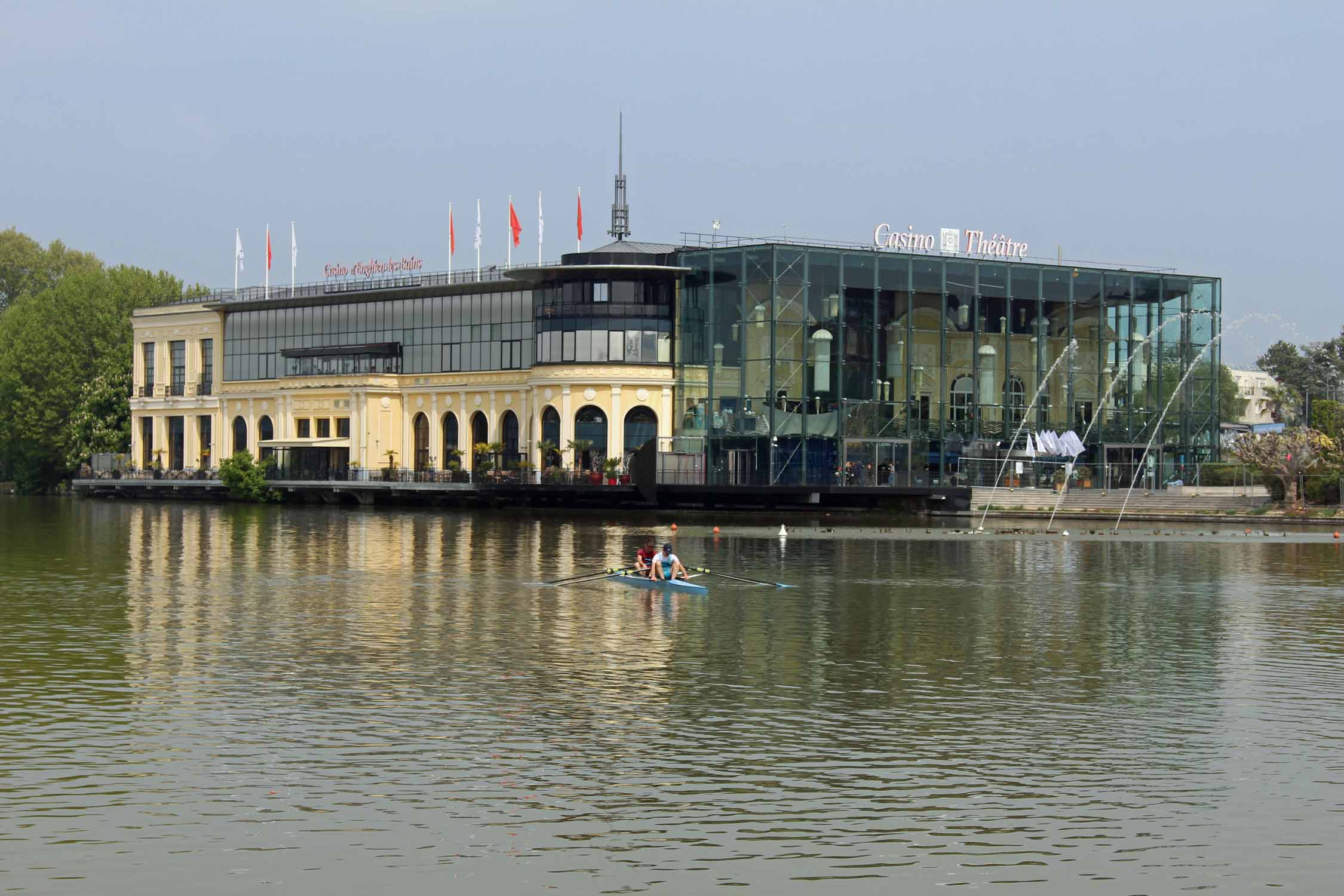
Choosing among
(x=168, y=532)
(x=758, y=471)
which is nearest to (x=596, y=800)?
(x=168, y=532)

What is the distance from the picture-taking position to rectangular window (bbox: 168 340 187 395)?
165m

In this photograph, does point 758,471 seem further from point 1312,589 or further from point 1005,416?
point 1312,589

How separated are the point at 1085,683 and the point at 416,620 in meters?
19.5

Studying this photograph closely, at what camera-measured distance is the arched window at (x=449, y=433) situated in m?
145

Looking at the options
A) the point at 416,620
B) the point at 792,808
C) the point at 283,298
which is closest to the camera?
the point at 792,808

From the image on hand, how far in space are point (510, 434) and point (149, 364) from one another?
1955 inches

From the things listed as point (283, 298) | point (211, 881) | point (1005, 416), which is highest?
point (283, 298)

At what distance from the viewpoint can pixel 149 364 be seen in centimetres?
16788

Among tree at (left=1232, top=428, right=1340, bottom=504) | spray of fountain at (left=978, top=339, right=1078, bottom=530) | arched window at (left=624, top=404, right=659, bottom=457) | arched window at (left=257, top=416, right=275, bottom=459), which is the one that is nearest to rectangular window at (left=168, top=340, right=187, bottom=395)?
arched window at (left=257, top=416, right=275, bottom=459)

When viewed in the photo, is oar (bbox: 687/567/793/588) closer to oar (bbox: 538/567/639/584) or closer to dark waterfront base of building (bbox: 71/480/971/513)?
oar (bbox: 538/567/639/584)

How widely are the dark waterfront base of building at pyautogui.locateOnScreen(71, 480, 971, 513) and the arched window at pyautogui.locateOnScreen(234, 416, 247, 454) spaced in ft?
48.4

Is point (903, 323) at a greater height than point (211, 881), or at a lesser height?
greater

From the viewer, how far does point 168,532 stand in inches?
3681

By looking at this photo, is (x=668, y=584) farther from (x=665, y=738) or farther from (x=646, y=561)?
(x=665, y=738)
